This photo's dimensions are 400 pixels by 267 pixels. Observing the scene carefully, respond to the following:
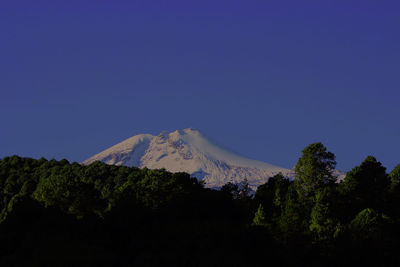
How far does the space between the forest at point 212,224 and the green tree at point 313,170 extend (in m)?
0.14

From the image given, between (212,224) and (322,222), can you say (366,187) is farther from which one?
(212,224)

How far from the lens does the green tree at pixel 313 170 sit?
4289 inches

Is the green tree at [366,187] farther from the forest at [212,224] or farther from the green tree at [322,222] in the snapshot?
the green tree at [322,222]

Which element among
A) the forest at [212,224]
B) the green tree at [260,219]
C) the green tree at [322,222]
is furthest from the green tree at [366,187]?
the green tree at [260,219]

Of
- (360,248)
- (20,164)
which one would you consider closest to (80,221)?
(360,248)

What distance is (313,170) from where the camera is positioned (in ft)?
359

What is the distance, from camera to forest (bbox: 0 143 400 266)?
95.0 m

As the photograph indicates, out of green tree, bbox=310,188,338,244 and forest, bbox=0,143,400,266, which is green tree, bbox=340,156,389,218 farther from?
green tree, bbox=310,188,338,244

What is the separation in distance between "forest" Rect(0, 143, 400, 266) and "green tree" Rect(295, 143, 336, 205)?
0.46 ft

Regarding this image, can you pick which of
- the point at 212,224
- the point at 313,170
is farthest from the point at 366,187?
the point at 212,224

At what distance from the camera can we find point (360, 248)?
97250 millimetres

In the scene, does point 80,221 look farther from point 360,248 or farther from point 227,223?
point 360,248

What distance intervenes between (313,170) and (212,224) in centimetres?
1596

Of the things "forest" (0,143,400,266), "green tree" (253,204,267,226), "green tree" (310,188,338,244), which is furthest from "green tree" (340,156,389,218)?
"green tree" (253,204,267,226)
